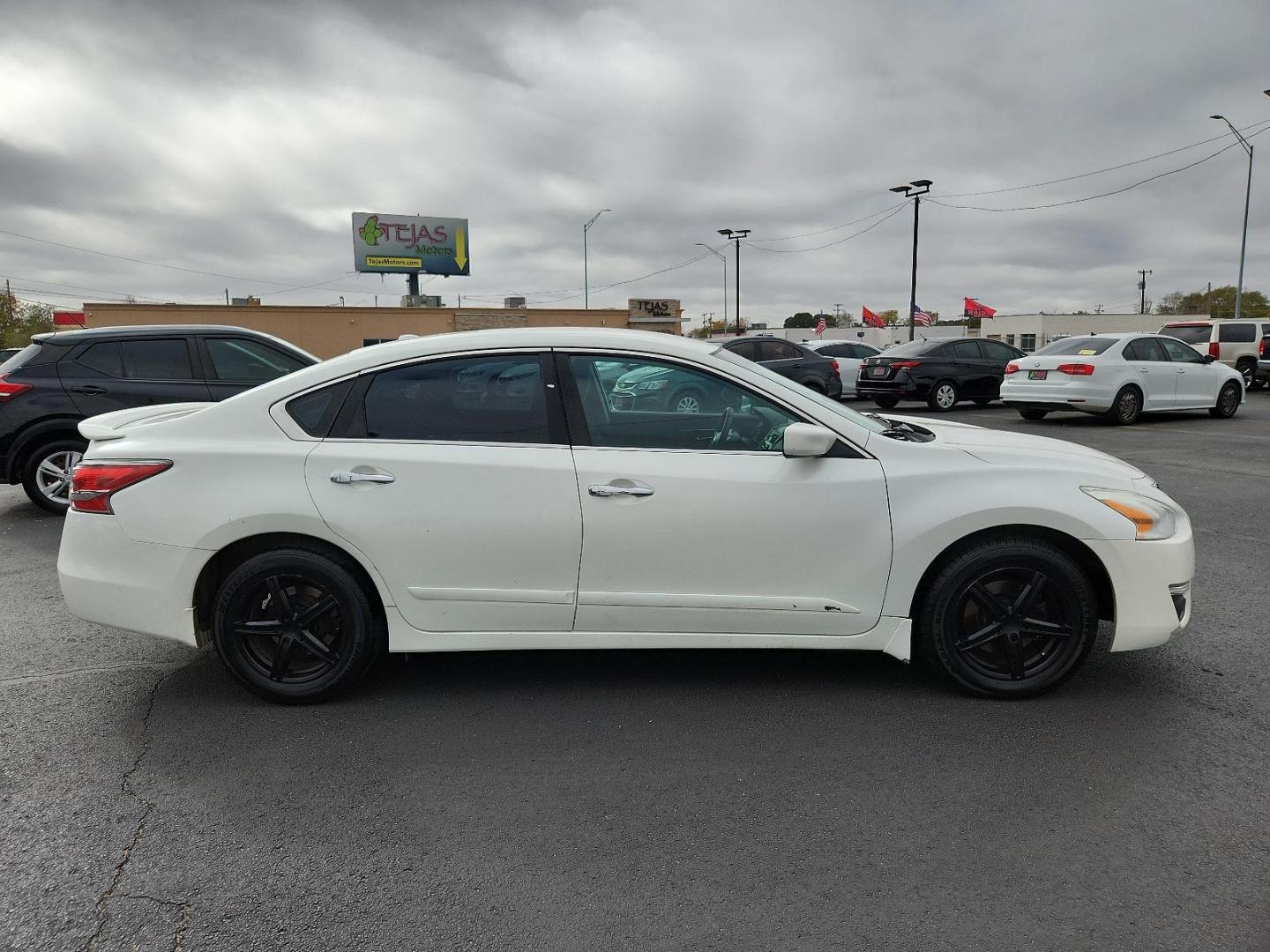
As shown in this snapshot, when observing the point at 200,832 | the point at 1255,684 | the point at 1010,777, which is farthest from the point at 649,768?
the point at 1255,684

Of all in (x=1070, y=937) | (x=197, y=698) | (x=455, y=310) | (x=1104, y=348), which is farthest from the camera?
(x=455, y=310)

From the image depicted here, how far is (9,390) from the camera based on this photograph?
7.27 meters

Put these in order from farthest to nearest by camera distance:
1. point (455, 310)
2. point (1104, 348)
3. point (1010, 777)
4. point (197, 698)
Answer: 1. point (455, 310)
2. point (1104, 348)
3. point (197, 698)
4. point (1010, 777)

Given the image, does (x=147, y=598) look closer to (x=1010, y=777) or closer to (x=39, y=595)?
(x=39, y=595)

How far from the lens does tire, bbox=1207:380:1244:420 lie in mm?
15672

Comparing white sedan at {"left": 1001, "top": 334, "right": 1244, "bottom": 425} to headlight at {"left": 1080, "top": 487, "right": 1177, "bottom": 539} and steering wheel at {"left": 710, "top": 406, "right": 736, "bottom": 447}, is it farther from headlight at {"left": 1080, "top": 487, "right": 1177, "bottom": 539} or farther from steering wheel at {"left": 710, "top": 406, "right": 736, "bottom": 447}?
steering wheel at {"left": 710, "top": 406, "right": 736, "bottom": 447}

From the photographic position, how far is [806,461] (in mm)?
3443

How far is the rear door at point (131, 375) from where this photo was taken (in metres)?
7.50

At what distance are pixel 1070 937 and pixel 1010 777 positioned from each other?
31.9 inches

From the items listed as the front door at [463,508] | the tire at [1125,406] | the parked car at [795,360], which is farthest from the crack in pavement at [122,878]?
the parked car at [795,360]

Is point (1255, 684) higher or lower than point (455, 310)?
→ lower

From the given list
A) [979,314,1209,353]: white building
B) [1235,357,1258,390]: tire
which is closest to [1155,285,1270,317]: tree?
[979,314,1209,353]: white building

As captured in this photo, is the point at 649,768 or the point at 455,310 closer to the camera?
the point at 649,768

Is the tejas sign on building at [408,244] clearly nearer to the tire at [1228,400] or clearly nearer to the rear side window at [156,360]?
the tire at [1228,400]
